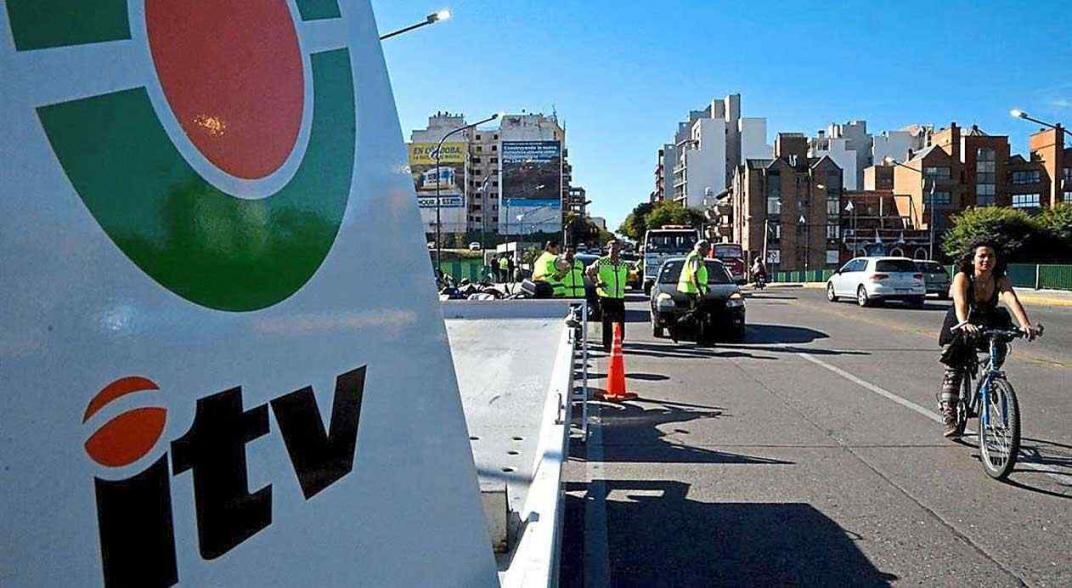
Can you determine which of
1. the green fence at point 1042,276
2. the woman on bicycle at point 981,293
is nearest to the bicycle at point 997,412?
the woman on bicycle at point 981,293

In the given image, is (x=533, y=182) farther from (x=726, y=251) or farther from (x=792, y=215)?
(x=792, y=215)

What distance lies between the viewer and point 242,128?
1.29 m

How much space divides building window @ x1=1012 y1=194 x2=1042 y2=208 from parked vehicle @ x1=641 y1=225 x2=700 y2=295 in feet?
241

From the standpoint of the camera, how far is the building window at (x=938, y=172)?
307ft

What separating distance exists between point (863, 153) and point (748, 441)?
455 ft

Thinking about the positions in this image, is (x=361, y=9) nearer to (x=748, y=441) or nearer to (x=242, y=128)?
(x=242, y=128)

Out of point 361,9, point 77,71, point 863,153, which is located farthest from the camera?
point 863,153

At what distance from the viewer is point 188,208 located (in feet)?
3.68

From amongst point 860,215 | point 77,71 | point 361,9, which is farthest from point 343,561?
point 860,215

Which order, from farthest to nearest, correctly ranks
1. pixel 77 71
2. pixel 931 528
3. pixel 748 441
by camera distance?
pixel 748 441 → pixel 931 528 → pixel 77 71

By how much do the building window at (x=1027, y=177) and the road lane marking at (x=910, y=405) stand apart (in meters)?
96.7

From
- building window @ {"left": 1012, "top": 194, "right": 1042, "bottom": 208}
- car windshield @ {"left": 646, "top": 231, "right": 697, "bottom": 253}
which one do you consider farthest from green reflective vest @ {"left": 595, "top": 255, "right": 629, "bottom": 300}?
building window @ {"left": 1012, "top": 194, "right": 1042, "bottom": 208}

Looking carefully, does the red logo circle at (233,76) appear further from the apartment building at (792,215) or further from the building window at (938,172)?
the building window at (938,172)

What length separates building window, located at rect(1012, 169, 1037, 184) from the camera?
3787 inches
